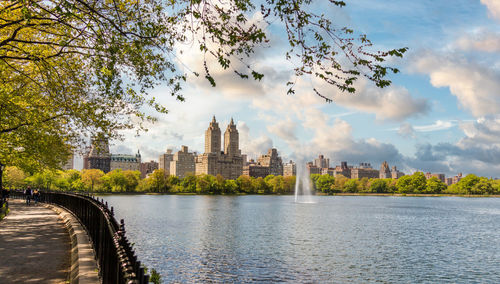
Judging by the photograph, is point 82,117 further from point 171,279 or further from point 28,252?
point 171,279

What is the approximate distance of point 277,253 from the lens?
30359mm

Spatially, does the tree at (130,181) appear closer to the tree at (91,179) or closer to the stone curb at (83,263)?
the tree at (91,179)

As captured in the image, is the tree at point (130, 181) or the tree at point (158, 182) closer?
the tree at point (130, 181)

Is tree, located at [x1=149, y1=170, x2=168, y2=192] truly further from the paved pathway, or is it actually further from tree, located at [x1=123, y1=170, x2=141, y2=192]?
the paved pathway

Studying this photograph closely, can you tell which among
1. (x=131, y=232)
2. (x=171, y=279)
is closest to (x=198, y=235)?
(x=131, y=232)

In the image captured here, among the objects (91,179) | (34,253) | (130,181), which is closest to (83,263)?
(34,253)

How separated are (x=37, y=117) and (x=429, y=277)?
75.9ft

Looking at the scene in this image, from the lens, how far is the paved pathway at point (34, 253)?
35.4ft

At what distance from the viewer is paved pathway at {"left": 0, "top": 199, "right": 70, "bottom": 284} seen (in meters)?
10.8

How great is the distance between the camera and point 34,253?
44.8ft

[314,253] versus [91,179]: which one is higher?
[91,179]

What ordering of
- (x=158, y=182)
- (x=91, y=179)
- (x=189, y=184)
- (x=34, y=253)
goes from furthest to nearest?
(x=189, y=184) → (x=158, y=182) → (x=91, y=179) → (x=34, y=253)

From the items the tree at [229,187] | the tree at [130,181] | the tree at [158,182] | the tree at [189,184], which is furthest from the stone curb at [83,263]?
the tree at [229,187]

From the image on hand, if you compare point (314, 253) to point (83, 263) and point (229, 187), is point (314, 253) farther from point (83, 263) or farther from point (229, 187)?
point (229, 187)
